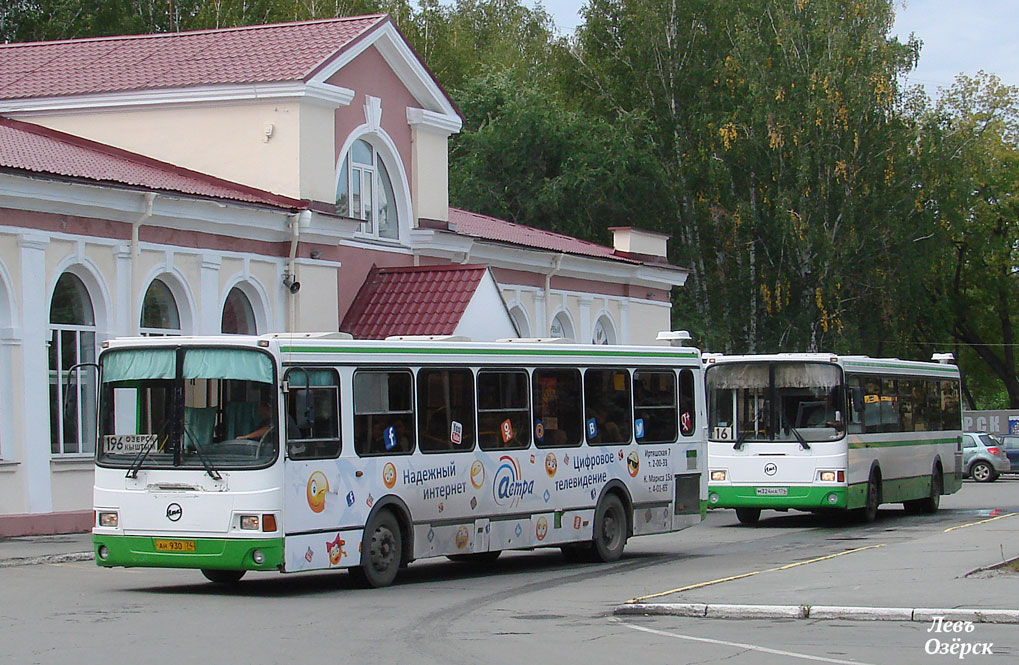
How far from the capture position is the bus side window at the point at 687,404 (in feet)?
66.7

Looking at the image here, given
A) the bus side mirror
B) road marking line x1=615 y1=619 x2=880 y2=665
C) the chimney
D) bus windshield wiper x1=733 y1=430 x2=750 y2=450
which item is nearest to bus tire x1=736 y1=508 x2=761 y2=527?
bus windshield wiper x1=733 y1=430 x2=750 y2=450

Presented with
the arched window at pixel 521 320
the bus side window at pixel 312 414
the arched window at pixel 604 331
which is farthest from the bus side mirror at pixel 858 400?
the arched window at pixel 604 331

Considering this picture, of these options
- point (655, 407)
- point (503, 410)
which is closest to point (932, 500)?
point (655, 407)

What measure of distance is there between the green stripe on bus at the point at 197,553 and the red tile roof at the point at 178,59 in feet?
48.0

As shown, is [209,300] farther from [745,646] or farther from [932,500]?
[745,646]

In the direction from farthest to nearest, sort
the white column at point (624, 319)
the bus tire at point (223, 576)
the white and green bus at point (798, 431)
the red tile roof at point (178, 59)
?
the white column at point (624, 319)
the red tile roof at point (178, 59)
the white and green bus at point (798, 431)
the bus tire at point (223, 576)

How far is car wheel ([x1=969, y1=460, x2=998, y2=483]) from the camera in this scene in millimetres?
46406

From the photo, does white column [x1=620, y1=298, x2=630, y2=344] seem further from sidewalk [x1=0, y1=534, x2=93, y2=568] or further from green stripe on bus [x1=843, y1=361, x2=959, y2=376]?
sidewalk [x1=0, y1=534, x2=93, y2=568]

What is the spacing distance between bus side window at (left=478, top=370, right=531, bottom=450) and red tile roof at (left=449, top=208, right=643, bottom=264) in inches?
612

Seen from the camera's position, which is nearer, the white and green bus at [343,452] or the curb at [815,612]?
the curb at [815,612]

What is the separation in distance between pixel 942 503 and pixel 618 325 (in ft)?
37.0

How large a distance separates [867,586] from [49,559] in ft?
33.2

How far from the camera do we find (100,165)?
2516 centimetres

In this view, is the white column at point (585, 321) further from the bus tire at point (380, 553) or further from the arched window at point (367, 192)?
the bus tire at point (380, 553)
